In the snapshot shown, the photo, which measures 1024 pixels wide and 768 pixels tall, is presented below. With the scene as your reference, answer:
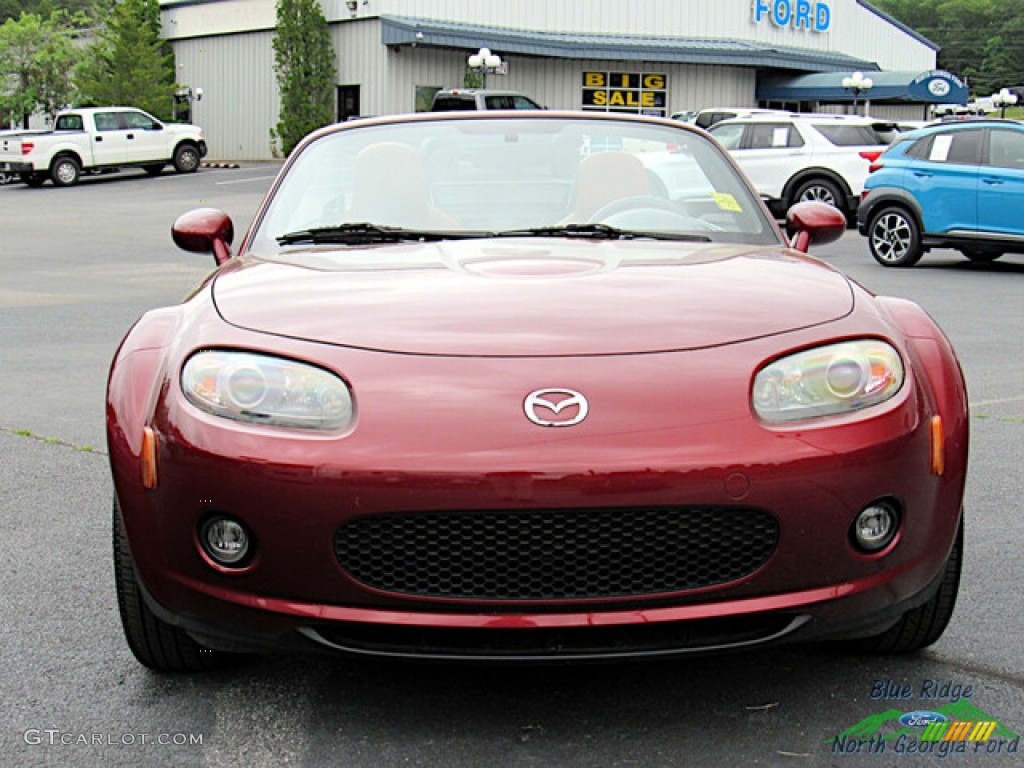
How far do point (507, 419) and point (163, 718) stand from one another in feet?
3.38

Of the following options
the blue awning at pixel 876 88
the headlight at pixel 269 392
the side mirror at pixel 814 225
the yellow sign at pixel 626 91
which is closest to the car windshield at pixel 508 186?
the side mirror at pixel 814 225

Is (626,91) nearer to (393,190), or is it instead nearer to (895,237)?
(895,237)

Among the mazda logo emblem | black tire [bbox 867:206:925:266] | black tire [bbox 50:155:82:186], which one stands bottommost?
black tire [bbox 50:155:82:186]

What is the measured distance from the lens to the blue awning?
43500 millimetres

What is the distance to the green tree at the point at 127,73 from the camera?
139 feet

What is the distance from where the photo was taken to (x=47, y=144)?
31828 mm

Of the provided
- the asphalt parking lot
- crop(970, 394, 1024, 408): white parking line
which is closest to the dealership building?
crop(970, 394, 1024, 408): white parking line

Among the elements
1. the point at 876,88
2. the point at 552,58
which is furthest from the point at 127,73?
the point at 876,88

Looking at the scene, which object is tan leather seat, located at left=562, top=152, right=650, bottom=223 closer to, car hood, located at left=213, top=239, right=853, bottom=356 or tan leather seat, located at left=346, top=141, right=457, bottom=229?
tan leather seat, located at left=346, top=141, right=457, bottom=229

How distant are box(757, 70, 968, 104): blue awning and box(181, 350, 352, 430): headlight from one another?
1673 inches

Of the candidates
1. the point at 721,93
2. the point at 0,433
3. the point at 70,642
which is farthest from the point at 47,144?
the point at 70,642

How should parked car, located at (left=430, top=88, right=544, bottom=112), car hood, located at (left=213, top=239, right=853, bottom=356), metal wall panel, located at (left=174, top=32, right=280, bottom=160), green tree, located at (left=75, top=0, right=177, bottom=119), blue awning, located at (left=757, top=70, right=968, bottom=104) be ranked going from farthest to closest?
blue awning, located at (left=757, top=70, right=968, bottom=104)
metal wall panel, located at (left=174, top=32, right=280, bottom=160)
green tree, located at (left=75, top=0, right=177, bottom=119)
parked car, located at (left=430, top=88, right=544, bottom=112)
car hood, located at (left=213, top=239, right=853, bottom=356)

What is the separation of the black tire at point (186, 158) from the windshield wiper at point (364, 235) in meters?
32.2

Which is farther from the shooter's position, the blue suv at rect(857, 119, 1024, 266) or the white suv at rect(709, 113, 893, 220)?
the white suv at rect(709, 113, 893, 220)
